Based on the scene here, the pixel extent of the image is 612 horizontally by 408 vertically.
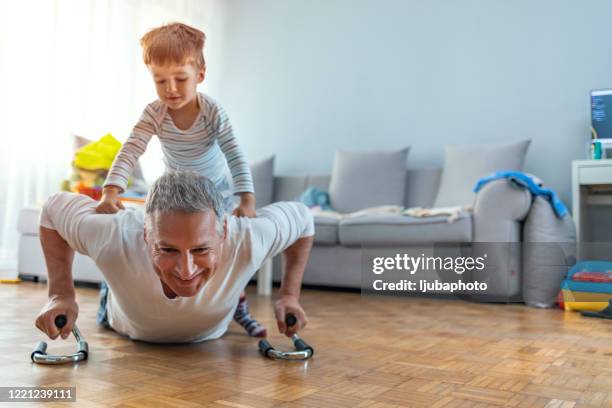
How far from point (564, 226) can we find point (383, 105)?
6.14ft

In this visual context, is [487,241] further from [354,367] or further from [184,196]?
[184,196]

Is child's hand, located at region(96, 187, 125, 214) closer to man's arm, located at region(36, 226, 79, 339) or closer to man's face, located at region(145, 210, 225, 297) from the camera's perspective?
man's arm, located at region(36, 226, 79, 339)

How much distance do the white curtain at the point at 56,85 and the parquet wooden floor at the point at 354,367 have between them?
210 centimetres

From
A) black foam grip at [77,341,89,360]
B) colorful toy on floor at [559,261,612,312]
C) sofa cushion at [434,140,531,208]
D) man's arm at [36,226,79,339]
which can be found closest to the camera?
man's arm at [36,226,79,339]

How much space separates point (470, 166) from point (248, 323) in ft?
7.65

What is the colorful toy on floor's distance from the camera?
243 cm

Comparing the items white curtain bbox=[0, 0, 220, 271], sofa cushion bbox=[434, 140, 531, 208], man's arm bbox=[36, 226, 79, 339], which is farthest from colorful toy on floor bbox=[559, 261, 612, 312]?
white curtain bbox=[0, 0, 220, 271]

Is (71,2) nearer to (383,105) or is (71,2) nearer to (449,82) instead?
(383,105)

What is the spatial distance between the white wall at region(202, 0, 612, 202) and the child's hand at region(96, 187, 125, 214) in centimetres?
312

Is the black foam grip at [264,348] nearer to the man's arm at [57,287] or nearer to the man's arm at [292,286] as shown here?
the man's arm at [292,286]

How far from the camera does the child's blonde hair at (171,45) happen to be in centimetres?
150

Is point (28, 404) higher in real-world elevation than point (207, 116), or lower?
lower

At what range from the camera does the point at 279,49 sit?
5.05 metres

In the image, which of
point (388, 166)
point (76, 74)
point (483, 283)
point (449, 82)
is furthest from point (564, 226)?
point (76, 74)
